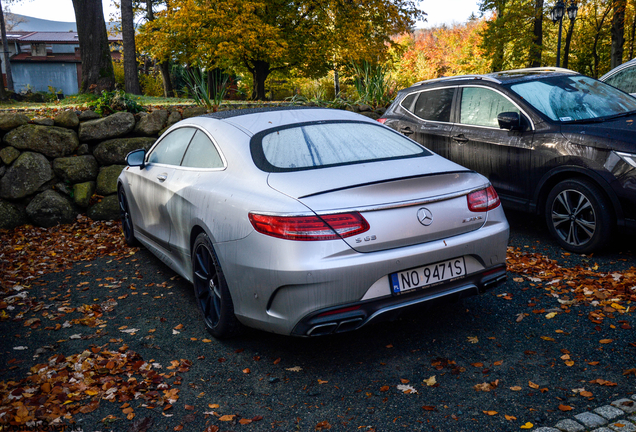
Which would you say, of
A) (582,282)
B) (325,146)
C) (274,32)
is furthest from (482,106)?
(274,32)

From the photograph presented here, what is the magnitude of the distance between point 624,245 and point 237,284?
4216 millimetres

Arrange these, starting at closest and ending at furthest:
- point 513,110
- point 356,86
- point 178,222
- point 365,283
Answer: point 365,283
point 178,222
point 513,110
point 356,86

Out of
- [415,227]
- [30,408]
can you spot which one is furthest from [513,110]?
[30,408]

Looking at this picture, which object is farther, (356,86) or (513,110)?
(356,86)

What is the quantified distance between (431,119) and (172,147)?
3534mm

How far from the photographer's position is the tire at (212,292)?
139 inches

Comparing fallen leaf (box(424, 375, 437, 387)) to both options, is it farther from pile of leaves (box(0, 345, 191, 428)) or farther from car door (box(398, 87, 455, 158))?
car door (box(398, 87, 455, 158))

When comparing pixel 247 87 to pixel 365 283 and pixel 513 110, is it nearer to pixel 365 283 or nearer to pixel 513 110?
pixel 513 110

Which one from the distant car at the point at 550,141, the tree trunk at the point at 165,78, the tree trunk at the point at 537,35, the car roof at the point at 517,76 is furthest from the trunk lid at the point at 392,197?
the tree trunk at the point at 165,78

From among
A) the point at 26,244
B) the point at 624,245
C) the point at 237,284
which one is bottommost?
the point at 26,244

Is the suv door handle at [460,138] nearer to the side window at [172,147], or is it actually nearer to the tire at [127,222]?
the side window at [172,147]

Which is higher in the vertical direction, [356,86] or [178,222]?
[356,86]

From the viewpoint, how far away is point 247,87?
105ft

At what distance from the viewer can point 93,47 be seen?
1282 cm
